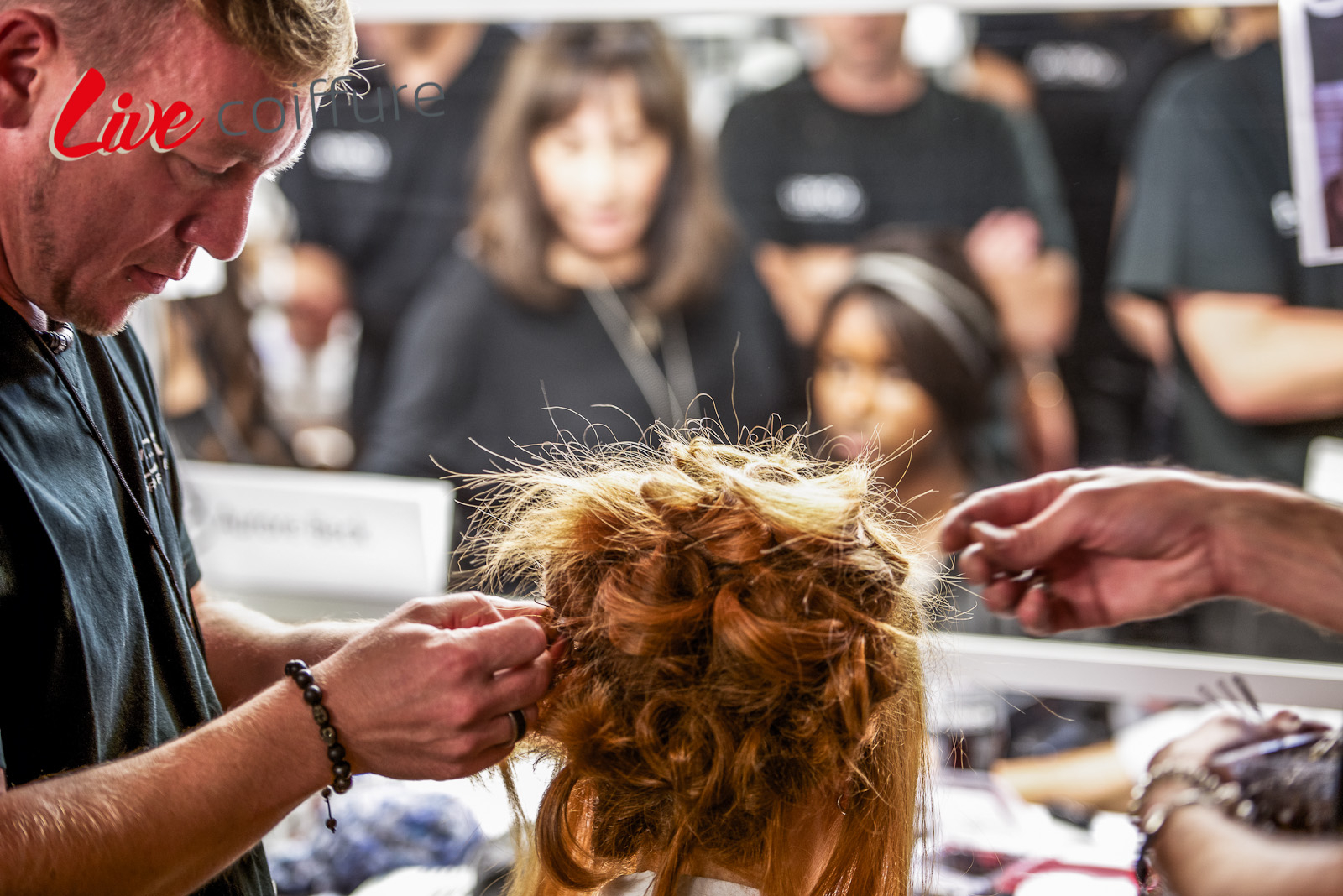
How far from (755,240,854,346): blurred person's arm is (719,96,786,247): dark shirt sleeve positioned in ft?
0.15

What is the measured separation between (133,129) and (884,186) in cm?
149

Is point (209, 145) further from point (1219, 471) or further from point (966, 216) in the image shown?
point (1219, 471)

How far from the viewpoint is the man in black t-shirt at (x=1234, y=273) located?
5.98 ft

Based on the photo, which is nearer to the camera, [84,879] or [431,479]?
[84,879]

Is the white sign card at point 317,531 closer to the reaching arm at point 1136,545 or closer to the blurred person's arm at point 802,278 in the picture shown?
the blurred person's arm at point 802,278

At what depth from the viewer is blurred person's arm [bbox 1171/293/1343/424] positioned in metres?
1.84

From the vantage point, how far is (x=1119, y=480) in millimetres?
1424

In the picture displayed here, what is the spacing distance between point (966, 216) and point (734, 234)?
50cm

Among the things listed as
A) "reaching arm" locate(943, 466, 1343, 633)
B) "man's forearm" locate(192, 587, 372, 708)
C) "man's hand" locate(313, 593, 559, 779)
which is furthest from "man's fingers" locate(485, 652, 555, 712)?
"reaching arm" locate(943, 466, 1343, 633)

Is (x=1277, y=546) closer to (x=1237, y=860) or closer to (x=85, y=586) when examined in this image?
Result: (x=1237, y=860)

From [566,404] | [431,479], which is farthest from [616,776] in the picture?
[431,479]

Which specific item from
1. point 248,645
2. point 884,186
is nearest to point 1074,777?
point 884,186

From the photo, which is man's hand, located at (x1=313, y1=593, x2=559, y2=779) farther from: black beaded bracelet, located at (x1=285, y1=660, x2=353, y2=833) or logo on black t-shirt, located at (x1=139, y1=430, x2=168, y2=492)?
logo on black t-shirt, located at (x1=139, y1=430, x2=168, y2=492)

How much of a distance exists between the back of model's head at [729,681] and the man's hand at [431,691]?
88 millimetres
